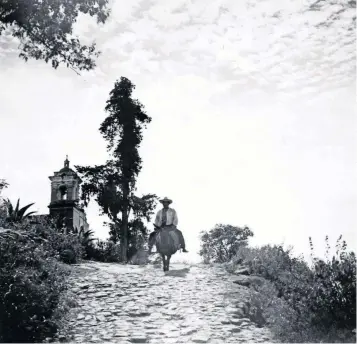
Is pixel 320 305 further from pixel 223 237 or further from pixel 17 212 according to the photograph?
pixel 223 237

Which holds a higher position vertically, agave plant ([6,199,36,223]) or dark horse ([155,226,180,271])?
agave plant ([6,199,36,223])

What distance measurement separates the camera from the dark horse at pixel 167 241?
12.6 m

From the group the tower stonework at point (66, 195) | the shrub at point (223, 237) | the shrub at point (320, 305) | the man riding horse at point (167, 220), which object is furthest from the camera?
the shrub at point (223, 237)

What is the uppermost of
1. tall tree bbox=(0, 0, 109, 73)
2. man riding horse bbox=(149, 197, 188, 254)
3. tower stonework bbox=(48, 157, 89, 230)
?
tall tree bbox=(0, 0, 109, 73)

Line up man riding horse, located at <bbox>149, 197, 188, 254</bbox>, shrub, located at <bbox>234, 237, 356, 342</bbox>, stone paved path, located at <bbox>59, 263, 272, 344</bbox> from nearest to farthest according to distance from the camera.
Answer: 1. shrub, located at <bbox>234, 237, 356, 342</bbox>
2. stone paved path, located at <bbox>59, 263, 272, 344</bbox>
3. man riding horse, located at <bbox>149, 197, 188, 254</bbox>

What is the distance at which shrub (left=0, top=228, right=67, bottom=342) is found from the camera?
634 centimetres

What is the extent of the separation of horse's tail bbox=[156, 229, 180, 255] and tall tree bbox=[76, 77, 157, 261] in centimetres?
1113

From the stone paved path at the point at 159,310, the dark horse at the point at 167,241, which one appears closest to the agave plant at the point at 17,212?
the stone paved path at the point at 159,310

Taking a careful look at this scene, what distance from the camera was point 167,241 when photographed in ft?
41.2

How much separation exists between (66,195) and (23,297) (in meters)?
16.6

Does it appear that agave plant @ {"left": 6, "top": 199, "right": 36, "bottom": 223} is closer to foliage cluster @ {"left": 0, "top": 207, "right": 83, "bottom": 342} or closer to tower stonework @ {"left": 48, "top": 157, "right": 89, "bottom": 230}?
foliage cluster @ {"left": 0, "top": 207, "right": 83, "bottom": 342}

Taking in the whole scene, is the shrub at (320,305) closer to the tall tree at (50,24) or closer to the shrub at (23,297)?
the shrub at (23,297)

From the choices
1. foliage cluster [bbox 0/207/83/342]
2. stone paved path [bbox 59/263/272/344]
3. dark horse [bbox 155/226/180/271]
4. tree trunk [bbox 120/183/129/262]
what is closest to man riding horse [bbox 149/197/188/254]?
dark horse [bbox 155/226/180/271]

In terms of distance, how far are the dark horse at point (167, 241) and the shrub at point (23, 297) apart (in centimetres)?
469
